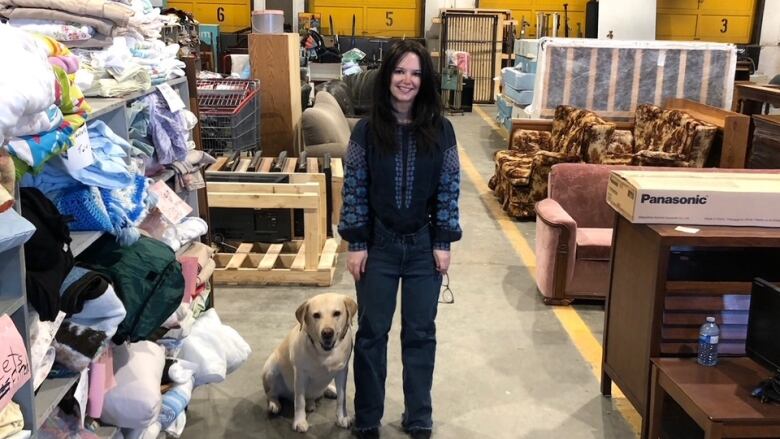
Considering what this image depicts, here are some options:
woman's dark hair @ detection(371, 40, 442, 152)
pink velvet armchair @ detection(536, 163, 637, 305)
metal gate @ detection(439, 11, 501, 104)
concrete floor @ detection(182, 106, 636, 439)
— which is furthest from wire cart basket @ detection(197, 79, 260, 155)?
metal gate @ detection(439, 11, 501, 104)

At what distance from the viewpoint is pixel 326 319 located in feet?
9.95

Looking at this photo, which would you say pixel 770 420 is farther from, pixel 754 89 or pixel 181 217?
pixel 754 89

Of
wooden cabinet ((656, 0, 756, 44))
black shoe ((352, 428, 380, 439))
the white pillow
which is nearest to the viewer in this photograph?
the white pillow

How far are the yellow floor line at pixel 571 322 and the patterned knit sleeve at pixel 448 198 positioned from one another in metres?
1.31

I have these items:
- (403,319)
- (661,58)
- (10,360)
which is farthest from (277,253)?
(661,58)

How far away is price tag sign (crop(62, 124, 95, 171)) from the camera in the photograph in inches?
75.8

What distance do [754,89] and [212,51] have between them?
11.0 meters

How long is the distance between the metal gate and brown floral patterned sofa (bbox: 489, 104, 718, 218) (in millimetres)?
8076

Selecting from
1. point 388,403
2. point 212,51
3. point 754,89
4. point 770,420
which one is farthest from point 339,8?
point 770,420

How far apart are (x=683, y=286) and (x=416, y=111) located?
1303mm

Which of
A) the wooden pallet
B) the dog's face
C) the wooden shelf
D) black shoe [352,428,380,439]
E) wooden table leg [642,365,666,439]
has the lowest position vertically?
black shoe [352,428,380,439]

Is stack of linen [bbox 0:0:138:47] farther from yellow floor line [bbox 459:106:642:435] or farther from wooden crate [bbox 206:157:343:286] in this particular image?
yellow floor line [bbox 459:106:642:435]

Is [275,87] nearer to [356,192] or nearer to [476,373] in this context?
[476,373]

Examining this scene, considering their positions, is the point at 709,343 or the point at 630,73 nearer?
the point at 709,343
